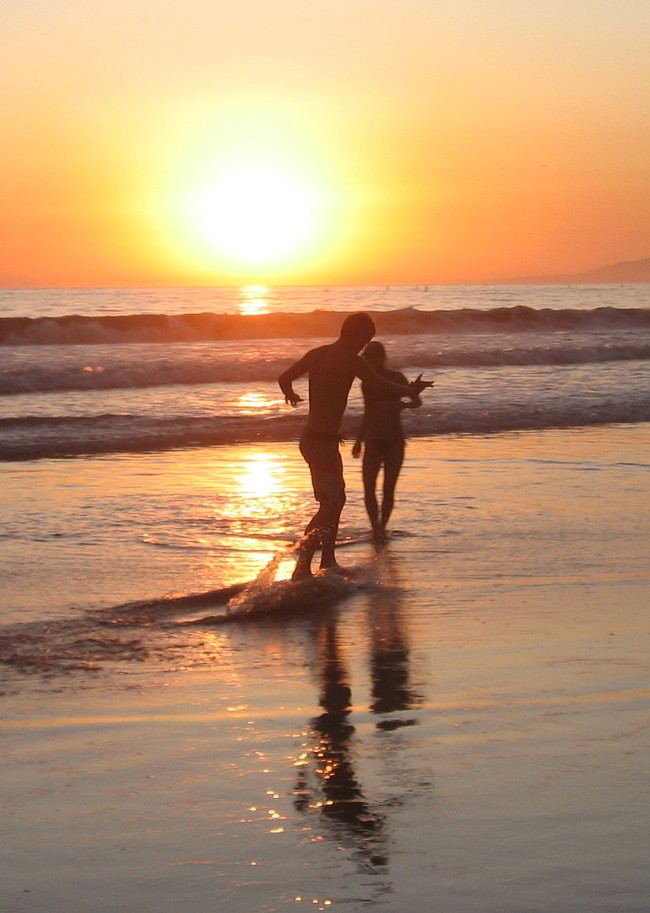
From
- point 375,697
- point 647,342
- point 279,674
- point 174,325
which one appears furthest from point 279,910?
point 174,325

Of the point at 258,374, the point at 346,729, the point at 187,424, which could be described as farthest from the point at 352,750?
the point at 258,374

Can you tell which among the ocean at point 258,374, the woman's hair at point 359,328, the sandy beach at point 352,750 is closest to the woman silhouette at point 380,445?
the sandy beach at point 352,750

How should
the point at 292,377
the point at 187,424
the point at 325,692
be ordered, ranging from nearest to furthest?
the point at 325,692 → the point at 292,377 → the point at 187,424

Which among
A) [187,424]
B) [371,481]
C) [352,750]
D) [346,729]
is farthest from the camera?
[187,424]

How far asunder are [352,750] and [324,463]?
124 inches

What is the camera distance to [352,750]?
14.1 feet

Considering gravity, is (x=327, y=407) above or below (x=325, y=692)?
above

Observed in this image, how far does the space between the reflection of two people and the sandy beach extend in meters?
0.01

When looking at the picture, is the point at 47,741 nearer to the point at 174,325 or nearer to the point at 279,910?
the point at 279,910

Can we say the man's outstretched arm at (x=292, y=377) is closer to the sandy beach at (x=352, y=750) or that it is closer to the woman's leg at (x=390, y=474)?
the sandy beach at (x=352, y=750)

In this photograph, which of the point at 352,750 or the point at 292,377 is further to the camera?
the point at 292,377

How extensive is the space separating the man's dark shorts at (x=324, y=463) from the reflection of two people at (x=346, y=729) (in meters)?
0.91

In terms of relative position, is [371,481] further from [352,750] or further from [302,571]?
[352,750]

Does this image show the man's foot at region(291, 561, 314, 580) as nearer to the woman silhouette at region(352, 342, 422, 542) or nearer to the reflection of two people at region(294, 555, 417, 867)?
the reflection of two people at region(294, 555, 417, 867)
